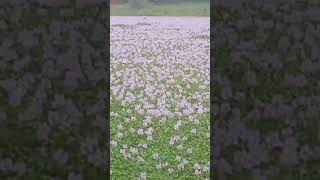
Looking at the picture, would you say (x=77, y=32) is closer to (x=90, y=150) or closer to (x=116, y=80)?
(x=90, y=150)

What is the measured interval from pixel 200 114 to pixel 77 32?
784 centimetres

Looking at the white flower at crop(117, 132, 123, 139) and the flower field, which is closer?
the flower field

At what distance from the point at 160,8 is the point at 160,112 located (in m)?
24.2

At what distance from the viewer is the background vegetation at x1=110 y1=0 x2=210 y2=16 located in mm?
30663

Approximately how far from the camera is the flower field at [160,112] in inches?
311

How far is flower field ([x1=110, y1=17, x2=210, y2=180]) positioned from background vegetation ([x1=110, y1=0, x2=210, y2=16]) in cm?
1284

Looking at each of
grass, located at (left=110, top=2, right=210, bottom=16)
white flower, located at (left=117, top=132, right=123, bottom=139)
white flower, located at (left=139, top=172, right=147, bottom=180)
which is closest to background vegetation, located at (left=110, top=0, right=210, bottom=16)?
grass, located at (left=110, top=2, right=210, bottom=16)

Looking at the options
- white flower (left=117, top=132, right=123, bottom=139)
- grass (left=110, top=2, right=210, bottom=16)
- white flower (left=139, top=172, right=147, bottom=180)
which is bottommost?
white flower (left=139, top=172, right=147, bottom=180)

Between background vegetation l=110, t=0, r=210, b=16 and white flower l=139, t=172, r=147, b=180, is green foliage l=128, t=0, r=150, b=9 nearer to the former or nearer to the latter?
background vegetation l=110, t=0, r=210, b=16

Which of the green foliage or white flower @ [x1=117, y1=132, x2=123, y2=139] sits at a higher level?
the green foliage

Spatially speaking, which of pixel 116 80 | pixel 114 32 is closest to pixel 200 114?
pixel 116 80

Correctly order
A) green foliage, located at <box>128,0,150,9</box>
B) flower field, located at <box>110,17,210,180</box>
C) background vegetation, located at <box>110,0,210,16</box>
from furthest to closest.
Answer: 1. green foliage, located at <box>128,0,150,9</box>
2. background vegetation, located at <box>110,0,210,16</box>
3. flower field, located at <box>110,17,210,180</box>

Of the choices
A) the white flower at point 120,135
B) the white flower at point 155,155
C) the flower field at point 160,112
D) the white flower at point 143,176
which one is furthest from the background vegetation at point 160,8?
the white flower at point 143,176

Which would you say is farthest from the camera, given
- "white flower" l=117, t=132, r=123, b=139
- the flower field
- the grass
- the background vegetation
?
the background vegetation
